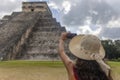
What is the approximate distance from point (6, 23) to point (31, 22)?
360 cm

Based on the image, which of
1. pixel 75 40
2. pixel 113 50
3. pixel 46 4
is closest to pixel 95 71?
pixel 75 40

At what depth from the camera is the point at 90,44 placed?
355 centimetres

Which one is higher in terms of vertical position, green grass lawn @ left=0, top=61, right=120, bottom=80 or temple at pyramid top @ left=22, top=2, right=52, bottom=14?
temple at pyramid top @ left=22, top=2, right=52, bottom=14

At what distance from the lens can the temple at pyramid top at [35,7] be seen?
52.1 m

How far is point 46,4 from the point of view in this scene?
172ft

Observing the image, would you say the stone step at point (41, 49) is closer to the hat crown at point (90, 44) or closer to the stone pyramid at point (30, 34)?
the stone pyramid at point (30, 34)

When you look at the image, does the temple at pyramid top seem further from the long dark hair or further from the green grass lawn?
the long dark hair

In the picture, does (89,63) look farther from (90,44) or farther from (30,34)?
(30,34)

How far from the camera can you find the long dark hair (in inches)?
138

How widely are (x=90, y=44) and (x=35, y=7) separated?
4933 centimetres

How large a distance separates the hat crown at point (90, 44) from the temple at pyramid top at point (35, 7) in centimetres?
4846

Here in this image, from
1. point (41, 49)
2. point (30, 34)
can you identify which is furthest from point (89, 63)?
point (30, 34)

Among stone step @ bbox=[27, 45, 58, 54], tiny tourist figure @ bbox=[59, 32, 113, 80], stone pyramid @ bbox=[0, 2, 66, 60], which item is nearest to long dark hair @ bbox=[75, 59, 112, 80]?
tiny tourist figure @ bbox=[59, 32, 113, 80]

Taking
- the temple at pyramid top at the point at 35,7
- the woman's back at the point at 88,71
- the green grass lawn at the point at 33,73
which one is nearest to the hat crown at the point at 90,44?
the woman's back at the point at 88,71
